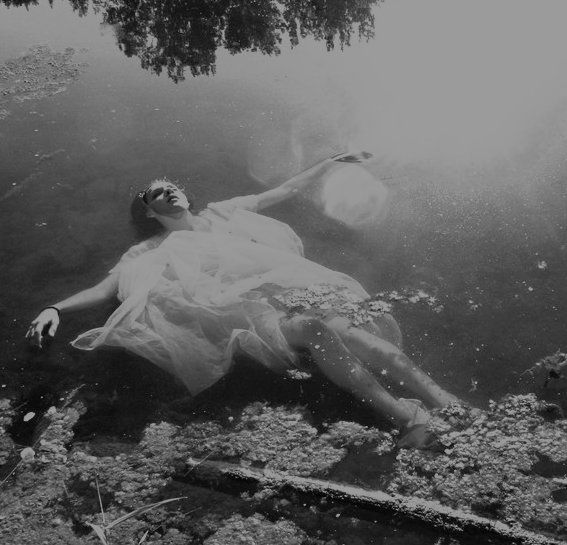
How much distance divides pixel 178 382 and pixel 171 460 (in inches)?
21.6

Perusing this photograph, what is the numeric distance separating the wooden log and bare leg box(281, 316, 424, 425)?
1.57 feet

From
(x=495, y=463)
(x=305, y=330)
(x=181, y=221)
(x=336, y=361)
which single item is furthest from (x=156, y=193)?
(x=495, y=463)

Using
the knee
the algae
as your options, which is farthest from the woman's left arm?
the algae

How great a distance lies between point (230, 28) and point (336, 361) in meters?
4.75

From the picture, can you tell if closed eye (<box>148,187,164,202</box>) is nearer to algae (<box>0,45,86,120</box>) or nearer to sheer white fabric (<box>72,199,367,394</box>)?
sheer white fabric (<box>72,199,367,394</box>)

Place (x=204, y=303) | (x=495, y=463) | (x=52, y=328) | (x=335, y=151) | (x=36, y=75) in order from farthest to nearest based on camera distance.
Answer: (x=36, y=75)
(x=335, y=151)
(x=52, y=328)
(x=204, y=303)
(x=495, y=463)

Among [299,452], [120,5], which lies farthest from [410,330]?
[120,5]

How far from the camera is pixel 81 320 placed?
388 centimetres

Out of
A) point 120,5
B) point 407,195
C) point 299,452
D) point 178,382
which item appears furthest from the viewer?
point 120,5

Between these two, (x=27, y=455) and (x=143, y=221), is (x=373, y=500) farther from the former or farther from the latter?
(x=143, y=221)

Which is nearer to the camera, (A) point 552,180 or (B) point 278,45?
(A) point 552,180

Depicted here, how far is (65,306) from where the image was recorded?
344cm

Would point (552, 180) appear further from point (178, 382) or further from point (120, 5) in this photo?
point (120, 5)

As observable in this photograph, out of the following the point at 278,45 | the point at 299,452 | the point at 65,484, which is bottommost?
the point at 65,484
